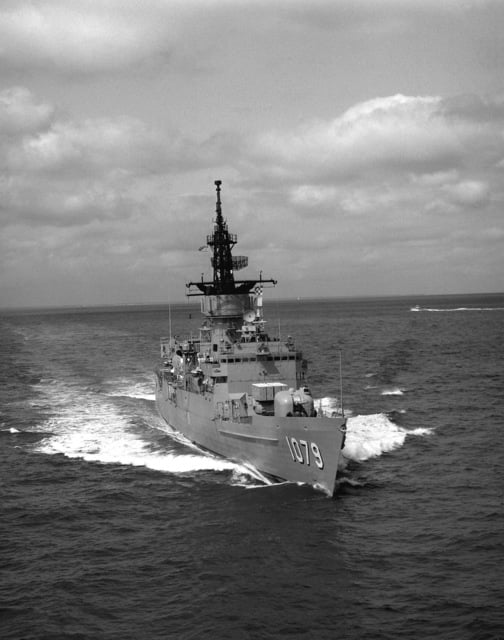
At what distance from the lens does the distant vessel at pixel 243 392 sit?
29.4m

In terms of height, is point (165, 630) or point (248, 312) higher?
point (248, 312)

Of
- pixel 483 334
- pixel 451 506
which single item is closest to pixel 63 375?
pixel 451 506

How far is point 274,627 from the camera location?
61.4 feet

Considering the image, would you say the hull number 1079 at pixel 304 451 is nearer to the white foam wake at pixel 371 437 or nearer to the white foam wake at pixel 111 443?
the white foam wake at pixel 111 443

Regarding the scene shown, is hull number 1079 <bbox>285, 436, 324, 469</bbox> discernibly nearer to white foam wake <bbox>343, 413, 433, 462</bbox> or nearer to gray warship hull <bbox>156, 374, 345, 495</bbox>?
gray warship hull <bbox>156, 374, 345, 495</bbox>

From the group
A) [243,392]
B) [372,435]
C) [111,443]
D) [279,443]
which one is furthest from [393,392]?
[279,443]

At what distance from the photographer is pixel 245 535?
2538 cm

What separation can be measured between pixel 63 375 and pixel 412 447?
46.0 meters

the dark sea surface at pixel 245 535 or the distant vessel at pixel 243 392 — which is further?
the distant vessel at pixel 243 392

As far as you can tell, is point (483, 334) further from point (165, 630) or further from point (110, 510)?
point (165, 630)

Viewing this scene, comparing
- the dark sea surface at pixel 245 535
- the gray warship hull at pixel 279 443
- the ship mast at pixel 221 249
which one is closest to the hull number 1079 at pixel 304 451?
the gray warship hull at pixel 279 443

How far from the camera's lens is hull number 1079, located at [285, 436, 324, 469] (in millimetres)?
28881

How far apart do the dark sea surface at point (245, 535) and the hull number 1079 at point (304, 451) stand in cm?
143

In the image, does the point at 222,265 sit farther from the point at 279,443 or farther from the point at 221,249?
the point at 279,443
